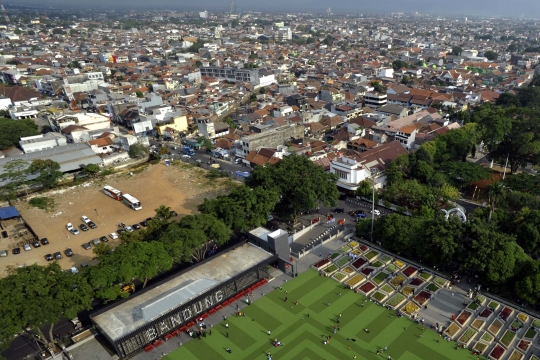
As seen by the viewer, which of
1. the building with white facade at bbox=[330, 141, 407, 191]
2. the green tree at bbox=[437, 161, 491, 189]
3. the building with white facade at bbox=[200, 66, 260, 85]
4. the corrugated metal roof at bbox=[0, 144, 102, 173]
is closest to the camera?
the green tree at bbox=[437, 161, 491, 189]

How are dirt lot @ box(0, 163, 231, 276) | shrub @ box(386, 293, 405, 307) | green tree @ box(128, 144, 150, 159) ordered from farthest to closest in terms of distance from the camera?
green tree @ box(128, 144, 150, 159), dirt lot @ box(0, 163, 231, 276), shrub @ box(386, 293, 405, 307)

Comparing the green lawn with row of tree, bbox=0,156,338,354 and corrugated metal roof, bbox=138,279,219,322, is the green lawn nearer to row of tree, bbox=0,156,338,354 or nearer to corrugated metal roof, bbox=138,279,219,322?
corrugated metal roof, bbox=138,279,219,322

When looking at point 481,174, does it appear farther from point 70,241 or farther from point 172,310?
point 70,241

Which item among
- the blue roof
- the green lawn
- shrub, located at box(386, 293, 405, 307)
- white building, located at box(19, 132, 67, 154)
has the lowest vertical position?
the blue roof

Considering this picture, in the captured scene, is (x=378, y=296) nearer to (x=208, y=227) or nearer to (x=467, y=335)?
(x=467, y=335)

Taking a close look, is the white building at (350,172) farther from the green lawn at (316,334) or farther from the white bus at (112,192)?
the white bus at (112,192)

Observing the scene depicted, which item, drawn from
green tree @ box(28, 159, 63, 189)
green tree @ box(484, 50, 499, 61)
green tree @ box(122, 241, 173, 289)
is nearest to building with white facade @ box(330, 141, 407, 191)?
green tree @ box(122, 241, 173, 289)

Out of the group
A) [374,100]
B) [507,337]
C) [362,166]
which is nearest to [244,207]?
[362,166]

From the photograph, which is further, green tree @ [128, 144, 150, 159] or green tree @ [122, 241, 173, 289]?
green tree @ [128, 144, 150, 159]
